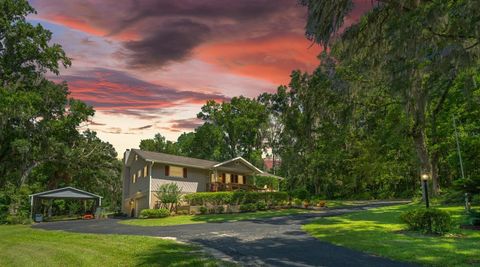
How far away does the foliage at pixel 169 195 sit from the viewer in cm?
3259

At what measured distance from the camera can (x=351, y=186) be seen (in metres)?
55.3

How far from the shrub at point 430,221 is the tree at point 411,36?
4.23 metres

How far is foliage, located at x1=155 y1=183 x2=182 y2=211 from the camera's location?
32.6 m

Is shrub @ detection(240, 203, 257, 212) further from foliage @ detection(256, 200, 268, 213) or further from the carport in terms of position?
the carport

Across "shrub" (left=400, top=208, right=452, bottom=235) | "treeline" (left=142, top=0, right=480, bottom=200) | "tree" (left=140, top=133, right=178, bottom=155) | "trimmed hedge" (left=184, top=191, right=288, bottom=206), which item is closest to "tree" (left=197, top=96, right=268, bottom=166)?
"treeline" (left=142, top=0, right=480, bottom=200)

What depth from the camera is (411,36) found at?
10250mm

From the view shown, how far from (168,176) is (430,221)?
26692 mm

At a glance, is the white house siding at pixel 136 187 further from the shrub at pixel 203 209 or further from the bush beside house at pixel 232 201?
the shrub at pixel 203 209

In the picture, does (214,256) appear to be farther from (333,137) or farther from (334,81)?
(333,137)

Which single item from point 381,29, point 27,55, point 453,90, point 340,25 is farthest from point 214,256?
point 27,55

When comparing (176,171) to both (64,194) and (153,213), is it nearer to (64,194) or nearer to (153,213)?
(153,213)

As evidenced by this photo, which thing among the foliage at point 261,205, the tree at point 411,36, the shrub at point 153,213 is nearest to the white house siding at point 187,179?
the shrub at point 153,213

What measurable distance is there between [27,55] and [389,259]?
132 feet

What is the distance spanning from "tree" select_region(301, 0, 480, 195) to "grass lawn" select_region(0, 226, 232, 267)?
765 cm
